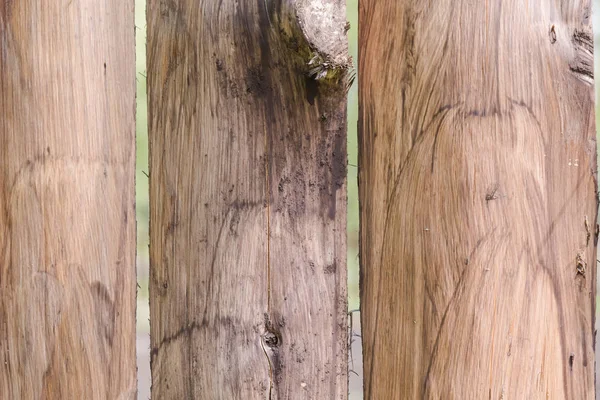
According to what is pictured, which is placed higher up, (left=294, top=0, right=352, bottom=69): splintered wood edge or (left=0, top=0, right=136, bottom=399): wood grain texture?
(left=294, top=0, right=352, bottom=69): splintered wood edge

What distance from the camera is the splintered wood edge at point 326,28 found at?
3.08 ft

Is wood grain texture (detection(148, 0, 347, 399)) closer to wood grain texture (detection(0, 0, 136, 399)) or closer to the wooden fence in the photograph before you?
the wooden fence

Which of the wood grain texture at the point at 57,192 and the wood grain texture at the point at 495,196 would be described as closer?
the wood grain texture at the point at 495,196

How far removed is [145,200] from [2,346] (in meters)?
2.12

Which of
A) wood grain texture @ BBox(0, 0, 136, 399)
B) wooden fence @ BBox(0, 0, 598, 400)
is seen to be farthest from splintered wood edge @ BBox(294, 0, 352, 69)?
wood grain texture @ BBox(0, 0, 136, 399)

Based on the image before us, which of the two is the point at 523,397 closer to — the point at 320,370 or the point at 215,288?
the point at 320,370

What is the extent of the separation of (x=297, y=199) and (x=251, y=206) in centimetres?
6

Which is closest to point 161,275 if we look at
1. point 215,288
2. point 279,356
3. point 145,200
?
point 215,288

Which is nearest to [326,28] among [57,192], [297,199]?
[297,199]

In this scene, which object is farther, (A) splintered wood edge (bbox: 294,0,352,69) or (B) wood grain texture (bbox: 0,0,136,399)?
(B) wood grain texture (bbox: 0,0,136,399)

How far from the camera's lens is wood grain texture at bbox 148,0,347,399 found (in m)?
1.00

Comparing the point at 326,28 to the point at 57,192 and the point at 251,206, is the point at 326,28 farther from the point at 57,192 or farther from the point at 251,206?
the point at 57,192

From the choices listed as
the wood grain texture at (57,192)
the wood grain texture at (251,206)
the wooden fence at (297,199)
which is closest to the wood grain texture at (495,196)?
the wooden fence at (297,199)

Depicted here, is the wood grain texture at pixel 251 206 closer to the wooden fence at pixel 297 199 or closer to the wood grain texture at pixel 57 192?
the wooden fence at pixel 297 199
